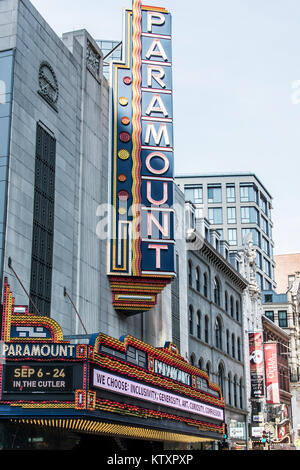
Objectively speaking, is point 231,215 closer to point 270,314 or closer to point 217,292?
point 270,314

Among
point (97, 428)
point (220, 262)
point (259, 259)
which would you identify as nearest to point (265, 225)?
point (259, 259)

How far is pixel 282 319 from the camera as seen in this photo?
10525cm

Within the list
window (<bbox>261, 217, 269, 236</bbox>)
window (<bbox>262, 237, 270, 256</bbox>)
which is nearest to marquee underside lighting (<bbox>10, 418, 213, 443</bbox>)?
window (<bbox>262, 237, 270, 256</bbox>)

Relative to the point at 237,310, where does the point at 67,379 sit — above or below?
below

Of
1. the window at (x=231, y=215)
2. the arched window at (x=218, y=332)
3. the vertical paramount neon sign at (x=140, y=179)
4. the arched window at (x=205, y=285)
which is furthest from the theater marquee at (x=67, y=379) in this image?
the window at (x=231, y=215)

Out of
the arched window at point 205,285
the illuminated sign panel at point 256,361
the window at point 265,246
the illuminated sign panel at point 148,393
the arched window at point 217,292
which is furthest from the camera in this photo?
the window at point 265,246

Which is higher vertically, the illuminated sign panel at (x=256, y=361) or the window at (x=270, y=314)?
the window at (x=270, y=314)

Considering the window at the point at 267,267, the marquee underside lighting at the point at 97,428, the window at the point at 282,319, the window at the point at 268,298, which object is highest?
the window at the point at 267,267

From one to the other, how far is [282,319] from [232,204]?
27459mm

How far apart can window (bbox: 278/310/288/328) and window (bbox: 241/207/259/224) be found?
72.9ft

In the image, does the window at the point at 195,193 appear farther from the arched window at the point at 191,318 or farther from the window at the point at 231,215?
the arched window at the point at 191,318

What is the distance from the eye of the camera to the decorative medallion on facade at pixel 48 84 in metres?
30.7

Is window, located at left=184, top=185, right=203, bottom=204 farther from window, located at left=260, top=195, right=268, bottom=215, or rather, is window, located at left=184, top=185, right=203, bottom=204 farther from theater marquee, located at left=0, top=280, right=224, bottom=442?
theater marquee, located at left=0, top=280, right=224, bottom=442
